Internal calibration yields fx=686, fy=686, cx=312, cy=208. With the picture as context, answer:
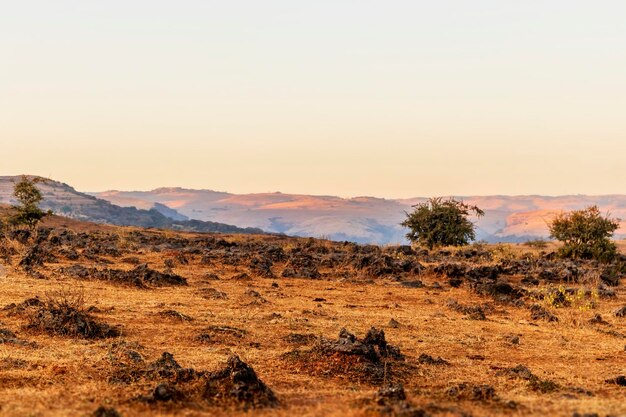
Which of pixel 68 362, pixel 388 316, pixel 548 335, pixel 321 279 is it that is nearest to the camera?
pixel 68 362

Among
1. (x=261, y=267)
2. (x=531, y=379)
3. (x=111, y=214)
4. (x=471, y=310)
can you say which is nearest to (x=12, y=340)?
(x=531, y=379)

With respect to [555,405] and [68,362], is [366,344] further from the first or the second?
[68,362]

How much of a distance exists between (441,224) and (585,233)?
42.8 feet

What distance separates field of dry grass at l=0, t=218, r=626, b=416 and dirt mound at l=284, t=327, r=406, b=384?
0.13 feet

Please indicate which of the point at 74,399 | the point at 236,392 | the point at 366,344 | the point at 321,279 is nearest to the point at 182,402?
the point at 236,392

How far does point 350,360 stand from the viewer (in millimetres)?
12031

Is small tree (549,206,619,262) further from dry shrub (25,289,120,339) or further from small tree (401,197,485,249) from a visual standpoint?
dry shrub (25,289,120,339)

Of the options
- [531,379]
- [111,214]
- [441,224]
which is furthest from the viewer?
[111,214]

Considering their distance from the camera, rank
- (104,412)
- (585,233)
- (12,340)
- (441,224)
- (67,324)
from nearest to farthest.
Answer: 1. (104,412)
2. (12,340)
3. (67,324)
4. (585,233)
5. (441,224)

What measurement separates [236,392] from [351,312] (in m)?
11.3

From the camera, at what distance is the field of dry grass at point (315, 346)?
9.23 m

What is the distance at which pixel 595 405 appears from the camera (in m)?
9.23

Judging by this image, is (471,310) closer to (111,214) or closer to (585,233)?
(585,233)

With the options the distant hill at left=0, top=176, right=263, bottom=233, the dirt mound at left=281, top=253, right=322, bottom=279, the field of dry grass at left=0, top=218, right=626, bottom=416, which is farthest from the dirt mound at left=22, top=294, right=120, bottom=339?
the distant hill at left=0, top=176, right=263, bottom=233
